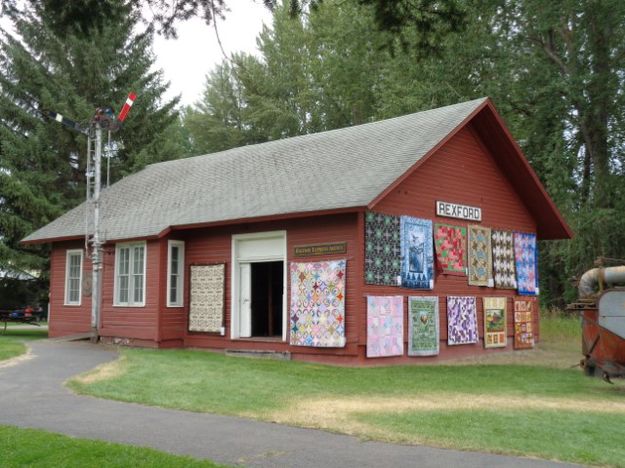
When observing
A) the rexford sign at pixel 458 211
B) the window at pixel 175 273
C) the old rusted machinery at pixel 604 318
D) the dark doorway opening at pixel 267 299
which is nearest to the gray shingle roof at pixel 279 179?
the window at pixel 175 273

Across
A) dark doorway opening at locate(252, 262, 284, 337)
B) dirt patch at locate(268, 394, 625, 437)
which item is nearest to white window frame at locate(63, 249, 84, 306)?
dark doorway opening at locate(252, 262, 284, 337)

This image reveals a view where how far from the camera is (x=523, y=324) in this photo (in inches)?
816

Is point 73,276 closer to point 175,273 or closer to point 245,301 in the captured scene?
point 175,273

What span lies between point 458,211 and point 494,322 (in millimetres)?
3265

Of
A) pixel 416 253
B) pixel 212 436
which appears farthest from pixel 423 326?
pixel 212 436

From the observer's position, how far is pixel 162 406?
412 inches

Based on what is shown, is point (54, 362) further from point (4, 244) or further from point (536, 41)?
point (536, 41)

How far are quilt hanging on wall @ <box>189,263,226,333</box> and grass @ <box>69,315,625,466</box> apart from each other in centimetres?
114

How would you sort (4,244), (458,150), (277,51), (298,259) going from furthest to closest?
(277,51) → (4,244) → (458,150) → (298,259)

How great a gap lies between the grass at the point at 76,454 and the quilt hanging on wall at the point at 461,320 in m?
11.8

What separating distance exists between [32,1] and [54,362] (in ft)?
32.2

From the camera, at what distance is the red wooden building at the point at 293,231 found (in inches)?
645

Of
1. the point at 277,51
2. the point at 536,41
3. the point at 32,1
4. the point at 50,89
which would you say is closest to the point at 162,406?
the point at 32,1

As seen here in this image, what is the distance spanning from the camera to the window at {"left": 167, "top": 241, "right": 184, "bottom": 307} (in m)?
19.7
